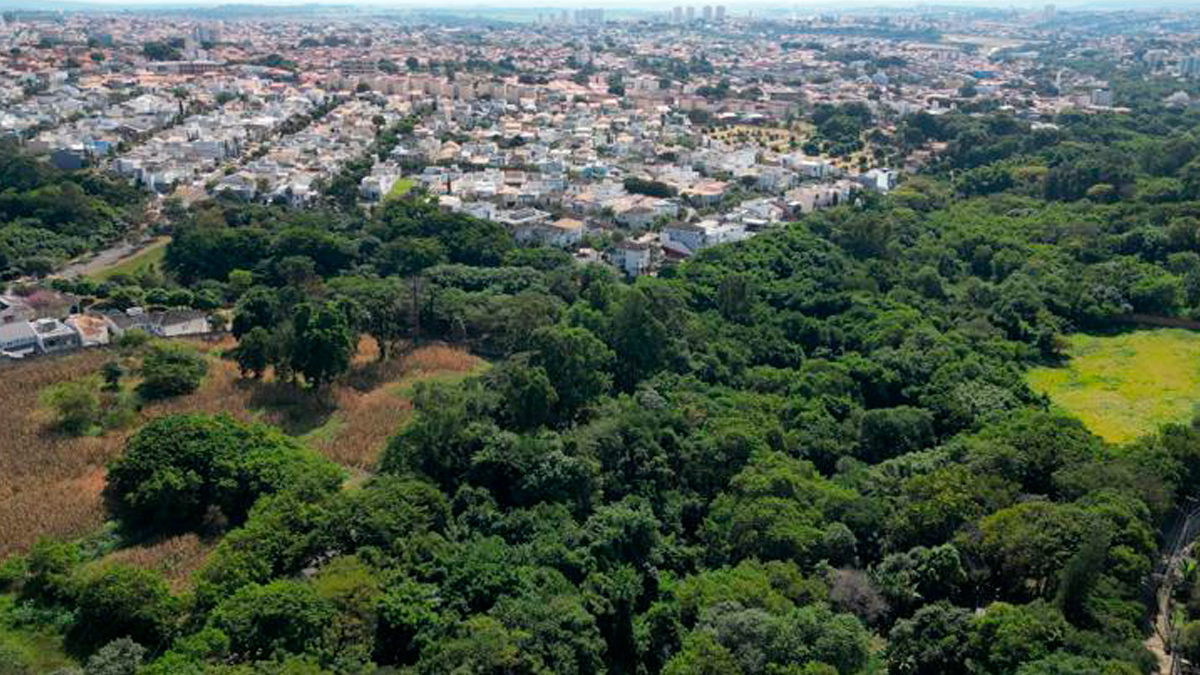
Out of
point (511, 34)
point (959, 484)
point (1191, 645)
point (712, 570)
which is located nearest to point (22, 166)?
point (712, 570)

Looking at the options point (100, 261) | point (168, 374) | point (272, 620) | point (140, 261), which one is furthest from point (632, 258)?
point (272, 620)

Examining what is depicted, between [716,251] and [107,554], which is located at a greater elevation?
[716,251]

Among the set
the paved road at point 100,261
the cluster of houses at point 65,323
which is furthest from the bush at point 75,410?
the paved road at point 100,261

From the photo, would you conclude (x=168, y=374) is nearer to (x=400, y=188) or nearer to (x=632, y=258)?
(x=632, y=258)

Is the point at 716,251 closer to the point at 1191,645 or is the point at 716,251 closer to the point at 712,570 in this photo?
the point at 712,570

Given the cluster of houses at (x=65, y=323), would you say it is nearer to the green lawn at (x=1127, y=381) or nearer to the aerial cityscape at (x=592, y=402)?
the aerial cityscape at (x=592, y=402)

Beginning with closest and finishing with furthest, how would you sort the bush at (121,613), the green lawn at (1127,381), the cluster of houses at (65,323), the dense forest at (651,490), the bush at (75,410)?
the dense forest at (651,490) < the bush at (121,613) < the bush at (75,410) < the green lawn at (1127,381) < the cluster of houses at (65,323)

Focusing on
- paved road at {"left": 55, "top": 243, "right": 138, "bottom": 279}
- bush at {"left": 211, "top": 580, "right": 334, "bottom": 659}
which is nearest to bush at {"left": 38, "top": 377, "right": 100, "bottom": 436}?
bush at {"left": 211, "top": 580, "right": 334, "bottom": 659}
